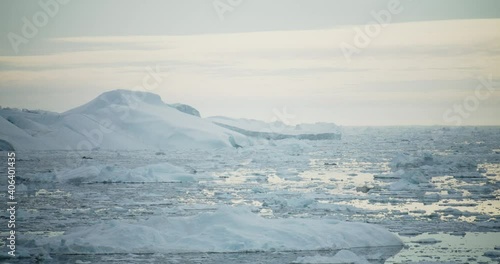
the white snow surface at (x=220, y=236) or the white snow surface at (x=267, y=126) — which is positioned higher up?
the white snow surface at (x=267, y=126)

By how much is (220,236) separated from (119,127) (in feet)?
125

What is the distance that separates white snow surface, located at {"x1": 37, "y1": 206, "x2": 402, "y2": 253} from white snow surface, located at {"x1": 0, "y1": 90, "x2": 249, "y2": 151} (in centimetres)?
3322

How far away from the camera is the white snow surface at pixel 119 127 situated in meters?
44.2

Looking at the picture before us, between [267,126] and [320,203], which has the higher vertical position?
[267,126]

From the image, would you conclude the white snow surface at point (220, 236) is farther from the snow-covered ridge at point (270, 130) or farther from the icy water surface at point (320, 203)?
the snow-covered ridge at point (270, 130)

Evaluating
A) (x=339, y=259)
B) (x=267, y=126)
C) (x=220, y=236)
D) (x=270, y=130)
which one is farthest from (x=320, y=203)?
(x=267, y=126)

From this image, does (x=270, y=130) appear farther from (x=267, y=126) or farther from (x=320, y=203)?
(x=320, y=203)

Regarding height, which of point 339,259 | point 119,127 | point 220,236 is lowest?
point 339,259

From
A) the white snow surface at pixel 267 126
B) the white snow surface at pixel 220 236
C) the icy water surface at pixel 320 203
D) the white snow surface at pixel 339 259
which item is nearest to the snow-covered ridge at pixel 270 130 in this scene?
the white snow surface at pixel 267 126

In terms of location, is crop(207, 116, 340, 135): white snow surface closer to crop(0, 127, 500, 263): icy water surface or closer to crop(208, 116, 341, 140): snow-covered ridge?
crop(208, 116, 341, 140): snow-covered ridge

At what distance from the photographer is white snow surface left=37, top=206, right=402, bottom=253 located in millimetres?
10844

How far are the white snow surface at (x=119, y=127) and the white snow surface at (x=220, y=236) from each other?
33.2 metres

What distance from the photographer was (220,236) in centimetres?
1126

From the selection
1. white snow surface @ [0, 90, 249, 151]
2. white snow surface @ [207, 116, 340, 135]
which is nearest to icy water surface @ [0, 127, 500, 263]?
white snow surface @ [0, 90, 249, 151]
